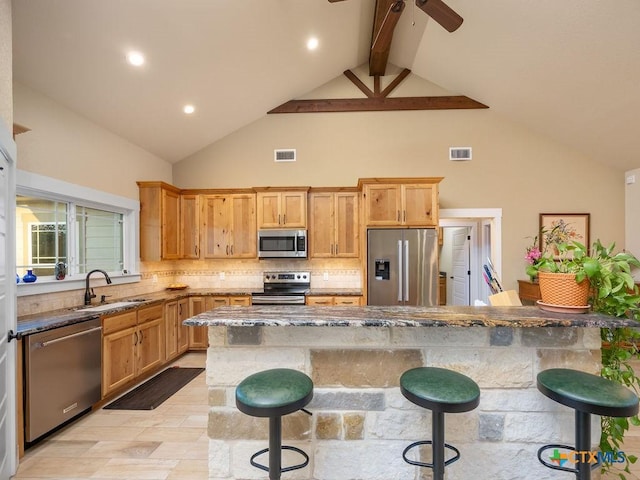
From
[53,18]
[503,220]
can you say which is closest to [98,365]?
[53,18]

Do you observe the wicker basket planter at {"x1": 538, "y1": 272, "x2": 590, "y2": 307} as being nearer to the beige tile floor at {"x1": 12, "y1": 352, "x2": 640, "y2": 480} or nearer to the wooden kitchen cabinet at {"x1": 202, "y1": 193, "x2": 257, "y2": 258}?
the beige tile floor at {"x1": 12, "y1": 352, "x2": 640, "y2": 480}

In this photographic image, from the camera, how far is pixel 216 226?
4730 millimetres

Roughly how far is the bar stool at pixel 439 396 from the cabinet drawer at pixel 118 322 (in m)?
2.80

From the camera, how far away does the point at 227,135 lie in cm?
499

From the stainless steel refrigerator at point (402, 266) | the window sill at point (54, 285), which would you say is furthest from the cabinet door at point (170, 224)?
the stainless steel refrigerator at point (402, 266)

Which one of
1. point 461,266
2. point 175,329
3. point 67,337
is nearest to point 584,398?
point 67,337

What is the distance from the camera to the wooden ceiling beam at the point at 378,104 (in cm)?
479

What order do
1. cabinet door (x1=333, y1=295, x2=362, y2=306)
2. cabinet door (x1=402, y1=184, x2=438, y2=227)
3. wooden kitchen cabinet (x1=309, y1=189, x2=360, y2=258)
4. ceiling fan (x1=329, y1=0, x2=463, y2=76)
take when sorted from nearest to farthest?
ceiling fan (x1=329, y1=0, x2=463, y2=76), cabinet door (x1=402, y1=184, x2=438, y2=227), cabinet door (x1=333, y1=295, x2=362, y2=306), wooden kitchen cabinet (x1=309, y1=189, x2=360, y2=258)

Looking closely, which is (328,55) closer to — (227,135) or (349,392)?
(227,135)

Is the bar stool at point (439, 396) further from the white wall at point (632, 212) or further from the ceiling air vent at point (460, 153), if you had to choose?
the white wall at point (632, 212)

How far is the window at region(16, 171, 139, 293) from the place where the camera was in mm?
2881

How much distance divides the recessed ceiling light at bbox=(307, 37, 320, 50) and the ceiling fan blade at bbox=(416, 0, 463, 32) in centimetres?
172

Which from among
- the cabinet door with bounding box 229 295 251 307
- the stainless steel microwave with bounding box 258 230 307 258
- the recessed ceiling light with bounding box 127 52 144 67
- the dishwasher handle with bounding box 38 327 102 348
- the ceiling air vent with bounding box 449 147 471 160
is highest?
the recessed ceiling light with bounding box 127 52 144 67

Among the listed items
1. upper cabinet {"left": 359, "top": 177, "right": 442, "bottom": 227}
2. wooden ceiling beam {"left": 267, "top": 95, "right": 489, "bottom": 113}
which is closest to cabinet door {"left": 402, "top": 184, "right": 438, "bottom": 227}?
upper cabinet {"left": 359, "top": 177, "right": 442, "bottom": 227}
